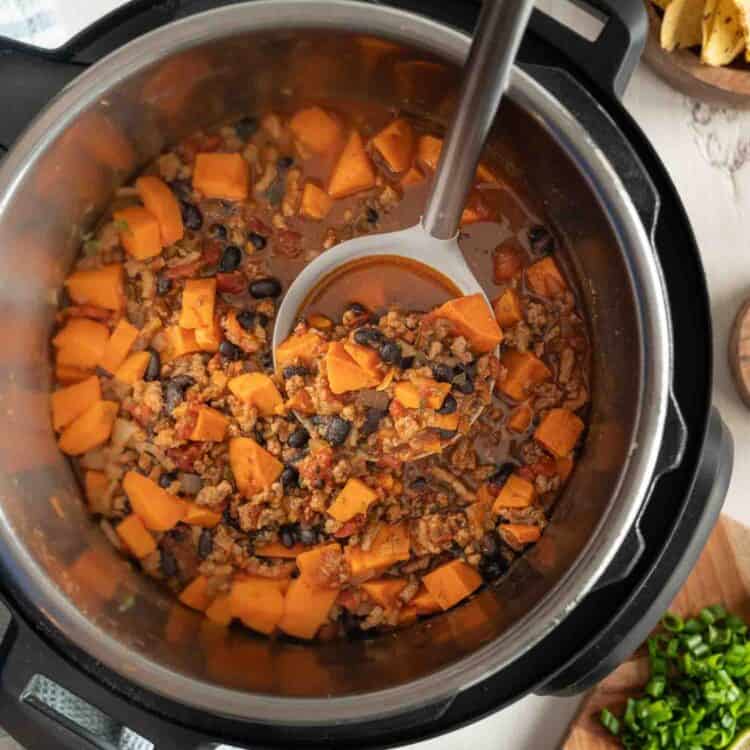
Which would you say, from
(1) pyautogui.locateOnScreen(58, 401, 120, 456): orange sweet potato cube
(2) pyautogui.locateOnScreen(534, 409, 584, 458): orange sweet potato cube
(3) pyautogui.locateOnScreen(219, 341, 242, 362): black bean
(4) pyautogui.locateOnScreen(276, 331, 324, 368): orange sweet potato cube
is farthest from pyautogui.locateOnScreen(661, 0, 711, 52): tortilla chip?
(1) pyautogui.locateOnScreen(58, 401, 120, 456): orange sweet potato cube

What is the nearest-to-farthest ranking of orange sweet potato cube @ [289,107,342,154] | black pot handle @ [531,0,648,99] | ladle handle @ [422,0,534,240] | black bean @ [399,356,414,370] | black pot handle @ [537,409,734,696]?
1. ladle handle @ [422,0,534,240]
2. black pot handle @ [531,0,648,99]
3. black pot handle @ [537,409,734,696]
4. black bean @ [399,356,414,370]
5. orange sweet potato cube @ [289,107,342,154]

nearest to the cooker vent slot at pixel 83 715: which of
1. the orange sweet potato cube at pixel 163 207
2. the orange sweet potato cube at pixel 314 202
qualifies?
the orange sweet potato cube at pixel 163 207

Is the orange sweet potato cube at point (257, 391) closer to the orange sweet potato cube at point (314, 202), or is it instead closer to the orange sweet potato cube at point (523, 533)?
the orange sweet potato cube at point (314, 202)

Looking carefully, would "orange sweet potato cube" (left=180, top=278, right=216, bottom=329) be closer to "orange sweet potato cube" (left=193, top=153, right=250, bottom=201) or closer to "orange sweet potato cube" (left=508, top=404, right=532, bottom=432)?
"orange sweet potato cube" (left=193, top=153, right=250, bottom=201)

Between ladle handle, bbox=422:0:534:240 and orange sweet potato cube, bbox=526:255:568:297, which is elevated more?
ladle handle, bbox=422:0:534:240

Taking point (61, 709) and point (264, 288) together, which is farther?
point (264, 288)

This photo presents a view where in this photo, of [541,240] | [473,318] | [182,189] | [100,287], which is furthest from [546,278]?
[100,287]

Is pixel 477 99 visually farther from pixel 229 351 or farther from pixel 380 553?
pixel 380 553
